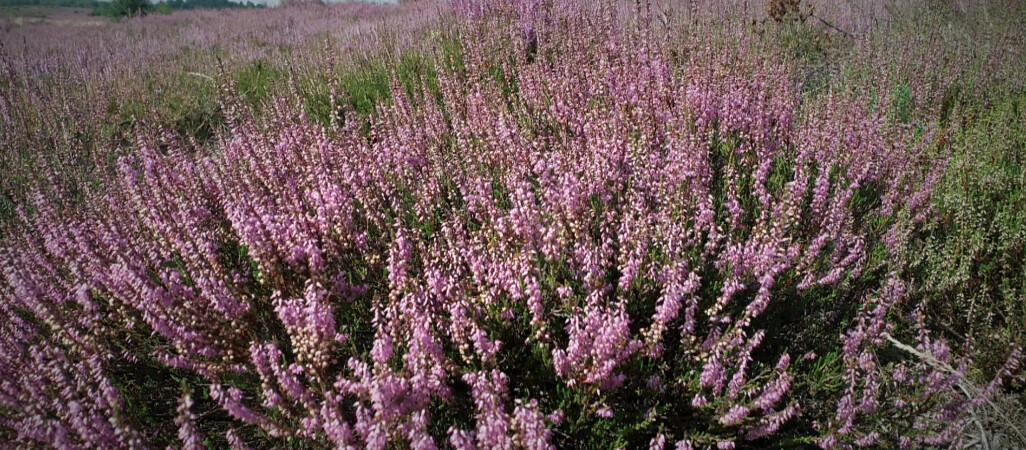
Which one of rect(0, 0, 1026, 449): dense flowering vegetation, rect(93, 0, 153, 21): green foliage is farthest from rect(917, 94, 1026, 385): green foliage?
rect(93, 0, 153, 21): green foliage

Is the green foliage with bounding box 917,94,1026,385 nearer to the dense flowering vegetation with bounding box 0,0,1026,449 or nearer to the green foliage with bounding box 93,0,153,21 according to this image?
the dense flowering vegetation with bounding box 0,0,1026,449

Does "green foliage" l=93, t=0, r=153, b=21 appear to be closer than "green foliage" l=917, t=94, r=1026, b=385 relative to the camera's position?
No

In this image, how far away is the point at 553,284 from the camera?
8.49ft

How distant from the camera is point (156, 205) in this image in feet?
10.9

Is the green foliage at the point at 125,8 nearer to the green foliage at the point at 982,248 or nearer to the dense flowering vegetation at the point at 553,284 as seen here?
the dense flowering vegetation at the point at 553,284

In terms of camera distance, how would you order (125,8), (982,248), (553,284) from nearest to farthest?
(553,284)
(982,248)
(125,8)

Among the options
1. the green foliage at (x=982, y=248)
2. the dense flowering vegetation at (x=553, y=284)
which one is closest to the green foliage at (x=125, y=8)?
the dense flowering vegetation at (x=553, y=284)

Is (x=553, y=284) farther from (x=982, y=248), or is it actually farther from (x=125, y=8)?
(x=125, y=8)

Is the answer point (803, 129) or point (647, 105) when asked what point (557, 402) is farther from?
point (803, 129)

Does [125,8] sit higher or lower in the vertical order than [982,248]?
higher

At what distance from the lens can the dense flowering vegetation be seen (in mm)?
2229

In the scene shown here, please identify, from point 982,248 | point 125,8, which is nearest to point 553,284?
point 982,248

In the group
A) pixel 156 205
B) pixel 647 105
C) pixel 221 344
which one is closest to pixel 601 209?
pixel 647 105

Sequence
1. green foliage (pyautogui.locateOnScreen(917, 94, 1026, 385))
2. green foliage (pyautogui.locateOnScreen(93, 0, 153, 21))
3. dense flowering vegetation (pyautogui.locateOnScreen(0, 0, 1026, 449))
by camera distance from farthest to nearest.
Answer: green foliage (pyautogui.locateOnScreen(93, 0, 153, 21)), green foliage (pyautogui.locateOnScreen(917, 94, 1026, 385)), dense flowering vegetation (pyautogui.locateOnScreen(0, 0, 1026, 449))
